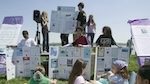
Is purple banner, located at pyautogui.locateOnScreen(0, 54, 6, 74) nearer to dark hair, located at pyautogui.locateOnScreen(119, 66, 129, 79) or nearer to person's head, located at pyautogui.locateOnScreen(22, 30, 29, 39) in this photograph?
person's head, located at pyautogui.locateOnScreen(22, 30, 29, 39)

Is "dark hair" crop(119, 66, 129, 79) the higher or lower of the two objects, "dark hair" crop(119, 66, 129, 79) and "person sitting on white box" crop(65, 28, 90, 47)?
the lower

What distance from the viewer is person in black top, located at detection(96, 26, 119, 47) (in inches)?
281

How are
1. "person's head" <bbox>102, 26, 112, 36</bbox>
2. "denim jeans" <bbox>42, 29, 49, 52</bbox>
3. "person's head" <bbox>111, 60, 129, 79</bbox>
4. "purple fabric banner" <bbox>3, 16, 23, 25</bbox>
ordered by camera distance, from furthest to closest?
"denim jeans" <bbox>42, 29, 49, 52</bbox> < "purple fabric banner" <bbox>3, 16, 23, 25</bbox> < "person's head" <bbox>102, 26, 112, 36</bbox> < "person's head" <bbox>111, 60, 129, 79</bbox>

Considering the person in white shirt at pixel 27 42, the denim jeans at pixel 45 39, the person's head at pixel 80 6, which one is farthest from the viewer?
the denim jeans at pixel 45 39

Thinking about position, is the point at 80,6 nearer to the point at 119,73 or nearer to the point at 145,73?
the point at 119,73

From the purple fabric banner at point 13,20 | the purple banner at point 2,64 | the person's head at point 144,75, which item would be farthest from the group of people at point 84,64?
the purple fabric banner at point 13,20

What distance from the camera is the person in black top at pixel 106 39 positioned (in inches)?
281

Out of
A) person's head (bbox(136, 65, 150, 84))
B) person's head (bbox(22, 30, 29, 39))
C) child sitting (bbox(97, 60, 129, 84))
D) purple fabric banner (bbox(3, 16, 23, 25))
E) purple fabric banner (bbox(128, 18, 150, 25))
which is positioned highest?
purple fabric banner (bbox(3, 16, 23, 25))

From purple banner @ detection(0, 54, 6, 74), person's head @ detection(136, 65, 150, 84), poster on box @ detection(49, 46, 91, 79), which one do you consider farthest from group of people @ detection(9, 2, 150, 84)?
purple banner @ detection(0, 54, 6, 74)

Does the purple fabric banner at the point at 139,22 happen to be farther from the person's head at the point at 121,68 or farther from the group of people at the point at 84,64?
the person's head at the point at 121,68

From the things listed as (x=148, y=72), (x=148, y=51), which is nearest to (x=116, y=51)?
(x=148, y=51)

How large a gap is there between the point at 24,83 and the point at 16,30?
210cm

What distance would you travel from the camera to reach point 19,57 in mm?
7555

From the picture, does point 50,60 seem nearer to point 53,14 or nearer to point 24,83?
point 24,83
